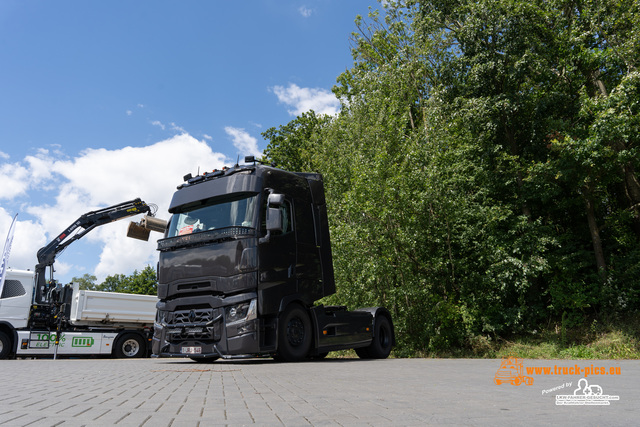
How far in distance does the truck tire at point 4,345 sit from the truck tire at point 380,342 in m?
11.9

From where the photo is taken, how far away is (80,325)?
1805cm

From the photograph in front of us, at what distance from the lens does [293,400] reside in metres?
4.45

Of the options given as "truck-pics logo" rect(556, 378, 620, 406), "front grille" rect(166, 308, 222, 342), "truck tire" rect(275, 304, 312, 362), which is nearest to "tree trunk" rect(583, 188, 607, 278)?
"truck tire" rect(275, 304, 312, 362)

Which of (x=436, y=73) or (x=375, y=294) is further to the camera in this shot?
(x=436, y=73)

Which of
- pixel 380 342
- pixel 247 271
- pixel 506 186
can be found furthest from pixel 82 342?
pixel 506 186

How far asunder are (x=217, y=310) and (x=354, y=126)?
13251 millimetres

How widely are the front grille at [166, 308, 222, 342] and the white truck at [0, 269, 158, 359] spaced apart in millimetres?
9141

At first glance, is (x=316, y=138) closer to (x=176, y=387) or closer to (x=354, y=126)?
(x=354, y=126)

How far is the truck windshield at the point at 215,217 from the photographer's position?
9.73m

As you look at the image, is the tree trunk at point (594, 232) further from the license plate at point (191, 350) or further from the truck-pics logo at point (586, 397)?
the license plate at point (191, 350)

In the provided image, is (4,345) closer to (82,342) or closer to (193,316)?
(82,342)

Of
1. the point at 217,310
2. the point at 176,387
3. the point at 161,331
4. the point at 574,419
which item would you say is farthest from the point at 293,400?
the point at 161,331

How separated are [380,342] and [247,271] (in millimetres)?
5163

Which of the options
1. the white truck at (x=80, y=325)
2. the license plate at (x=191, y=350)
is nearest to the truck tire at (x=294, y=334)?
the license plate at (x=191, y=350)
